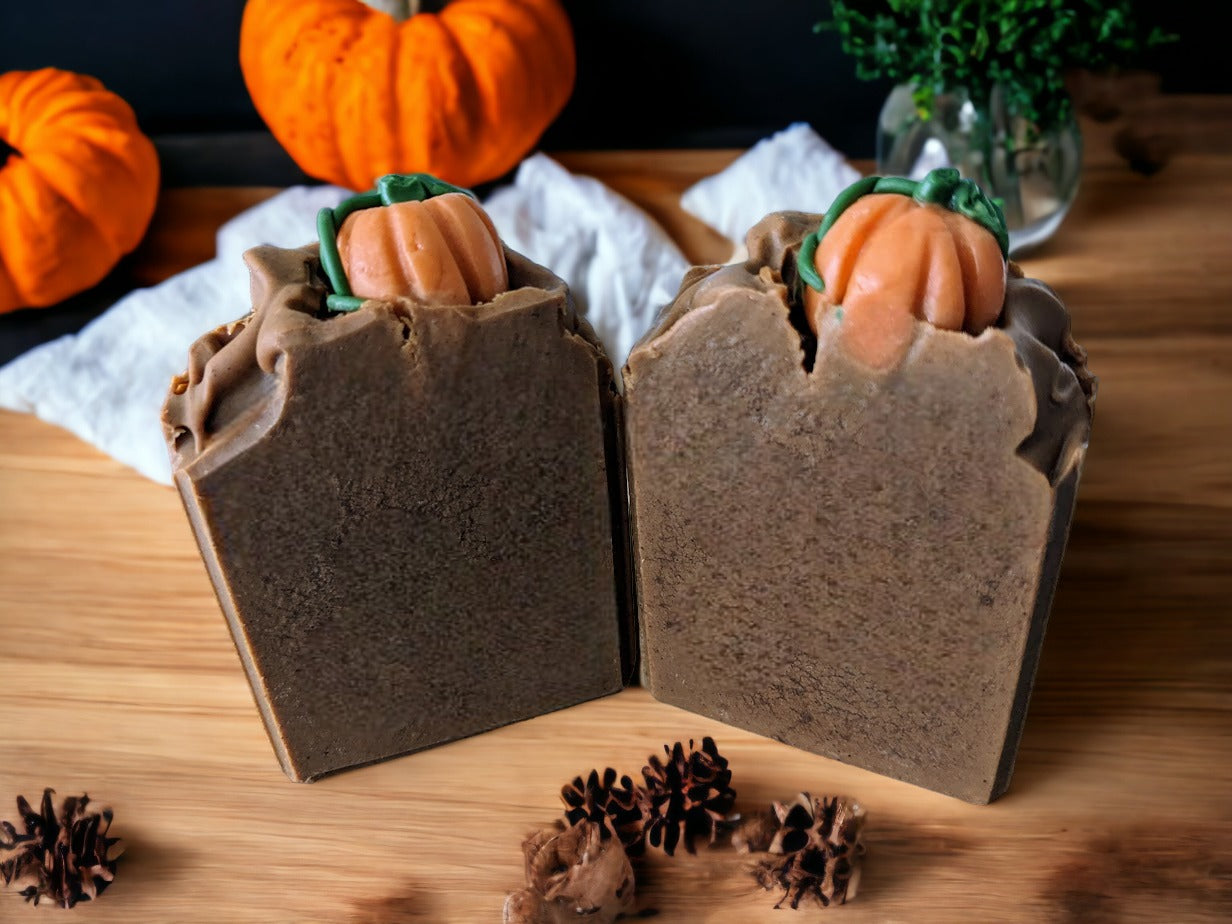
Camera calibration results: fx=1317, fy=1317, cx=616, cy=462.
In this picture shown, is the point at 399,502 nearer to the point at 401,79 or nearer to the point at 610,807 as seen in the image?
the point at 610,807

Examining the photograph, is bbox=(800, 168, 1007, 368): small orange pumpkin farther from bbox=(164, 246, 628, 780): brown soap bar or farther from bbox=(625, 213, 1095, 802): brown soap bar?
bbox=(164, 246, 628, 780): brown soap bar

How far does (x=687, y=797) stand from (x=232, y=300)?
753mm

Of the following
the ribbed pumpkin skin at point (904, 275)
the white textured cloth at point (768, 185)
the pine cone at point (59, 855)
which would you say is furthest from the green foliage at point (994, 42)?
the pine cone at point (59, 855)

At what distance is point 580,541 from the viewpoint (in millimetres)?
876

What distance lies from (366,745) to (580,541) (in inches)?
8.3

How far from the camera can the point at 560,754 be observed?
3.06ft

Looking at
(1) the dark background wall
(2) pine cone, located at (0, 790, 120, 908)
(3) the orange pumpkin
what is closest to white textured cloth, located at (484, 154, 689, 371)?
(1) the dark background wall

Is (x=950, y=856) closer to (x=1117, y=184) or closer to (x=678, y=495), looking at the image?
(x=678, y=495)

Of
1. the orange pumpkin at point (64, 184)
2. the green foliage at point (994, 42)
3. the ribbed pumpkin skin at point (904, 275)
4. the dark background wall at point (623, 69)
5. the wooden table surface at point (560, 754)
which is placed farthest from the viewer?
the dark background wall at point (623, 69)

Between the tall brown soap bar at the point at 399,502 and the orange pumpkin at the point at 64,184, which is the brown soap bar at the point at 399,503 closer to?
the tall brown soap bar at the point at 399,502

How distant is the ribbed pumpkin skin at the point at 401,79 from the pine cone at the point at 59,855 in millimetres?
742

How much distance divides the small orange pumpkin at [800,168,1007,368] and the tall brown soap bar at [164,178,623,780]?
158 millimetres

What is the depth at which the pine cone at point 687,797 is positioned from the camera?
0.86 metres

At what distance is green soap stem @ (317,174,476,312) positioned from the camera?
30.5 inches
